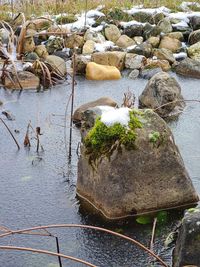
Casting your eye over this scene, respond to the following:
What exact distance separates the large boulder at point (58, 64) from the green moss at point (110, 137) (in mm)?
6547

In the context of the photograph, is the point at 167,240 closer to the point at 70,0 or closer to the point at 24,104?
the point at 24,104

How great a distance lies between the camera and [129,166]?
6109 millimetres

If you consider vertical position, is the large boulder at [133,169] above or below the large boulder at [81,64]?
above

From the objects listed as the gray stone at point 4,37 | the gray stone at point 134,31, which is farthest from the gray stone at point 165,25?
the gray stone at point 4,37

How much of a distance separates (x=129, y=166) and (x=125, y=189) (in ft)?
0.87

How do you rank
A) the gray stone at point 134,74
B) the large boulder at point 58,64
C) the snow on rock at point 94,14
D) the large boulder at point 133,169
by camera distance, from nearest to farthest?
the large boulder at point 133,169
the large boulder at point 58,64
the gray stone at point 134,74
the snow on rock at point 94,14

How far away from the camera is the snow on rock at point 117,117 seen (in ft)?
20.5

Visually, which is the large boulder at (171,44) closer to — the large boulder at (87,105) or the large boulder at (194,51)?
the large boulder at (194,51)

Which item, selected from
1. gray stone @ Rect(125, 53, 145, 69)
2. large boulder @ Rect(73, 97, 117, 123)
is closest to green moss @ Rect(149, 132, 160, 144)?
large boulder @ Rect(73, 97, 117, 123)

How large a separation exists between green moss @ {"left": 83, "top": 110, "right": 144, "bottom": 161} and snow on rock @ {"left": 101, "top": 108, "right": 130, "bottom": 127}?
4 cm

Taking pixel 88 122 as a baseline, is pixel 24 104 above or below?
below

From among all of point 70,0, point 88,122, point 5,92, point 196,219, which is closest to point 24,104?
point 5,92

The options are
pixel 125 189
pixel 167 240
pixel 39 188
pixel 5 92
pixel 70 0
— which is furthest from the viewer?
pixel 70 0

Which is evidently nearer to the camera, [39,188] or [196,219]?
[196,219]
